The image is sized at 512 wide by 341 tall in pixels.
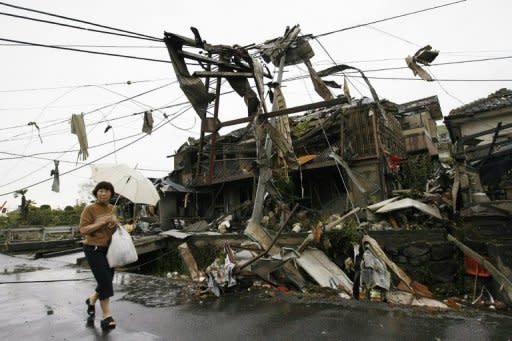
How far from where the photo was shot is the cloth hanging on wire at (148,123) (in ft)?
44.2

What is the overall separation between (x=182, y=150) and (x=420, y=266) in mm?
17444

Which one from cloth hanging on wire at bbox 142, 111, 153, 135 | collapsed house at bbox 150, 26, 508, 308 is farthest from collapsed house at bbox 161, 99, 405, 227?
cloth hanging on wire at bbox 142, 111, 153, 135

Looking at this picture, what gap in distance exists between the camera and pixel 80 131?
13.8 metres

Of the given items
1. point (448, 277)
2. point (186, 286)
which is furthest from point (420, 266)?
point (186, 286)

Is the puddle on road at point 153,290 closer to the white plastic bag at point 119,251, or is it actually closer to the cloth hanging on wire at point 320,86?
the white plastic bag at point 119,251

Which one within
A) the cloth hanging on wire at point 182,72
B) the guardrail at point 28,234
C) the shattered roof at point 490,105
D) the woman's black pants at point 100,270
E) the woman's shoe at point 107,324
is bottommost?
the guardrail at point 28,234

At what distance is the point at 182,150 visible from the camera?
22625 millimetres

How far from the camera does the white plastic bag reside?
428 cm

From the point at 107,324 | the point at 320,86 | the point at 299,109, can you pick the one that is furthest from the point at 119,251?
the point at 320,86

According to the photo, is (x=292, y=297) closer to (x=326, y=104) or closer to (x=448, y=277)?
(x=326, y=104)

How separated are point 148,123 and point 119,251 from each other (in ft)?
33.4

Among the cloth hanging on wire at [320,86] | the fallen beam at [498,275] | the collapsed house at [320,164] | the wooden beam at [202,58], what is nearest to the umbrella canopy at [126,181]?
the wooden beam at [202,58]

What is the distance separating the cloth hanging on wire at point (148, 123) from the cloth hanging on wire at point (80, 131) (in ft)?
8.83

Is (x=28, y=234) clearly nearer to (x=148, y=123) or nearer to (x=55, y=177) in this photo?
(x=55, y=177)
